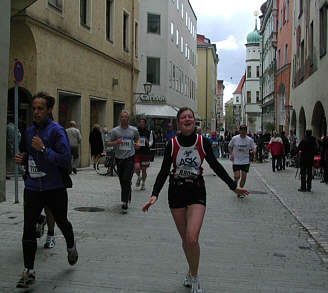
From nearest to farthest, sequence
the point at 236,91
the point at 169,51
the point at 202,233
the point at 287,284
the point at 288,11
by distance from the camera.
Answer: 1. the point at 287,284
2. the point at 202,233
3. the point at 288,11
4. the point at 169,51
5. the point at 236,91

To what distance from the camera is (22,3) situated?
42.1ft

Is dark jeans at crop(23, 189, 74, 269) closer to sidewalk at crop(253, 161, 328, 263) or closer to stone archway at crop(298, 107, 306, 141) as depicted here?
sidewalk at crop(253, 161, 328, 263)

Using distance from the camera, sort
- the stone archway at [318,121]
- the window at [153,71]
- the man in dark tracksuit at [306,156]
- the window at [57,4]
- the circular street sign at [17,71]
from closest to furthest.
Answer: the circular street sign at [17,71] → the man in dark tracksuit at [306,156] → the window at [57,4] → the stone archway at [318,121] → the window at [153,71]

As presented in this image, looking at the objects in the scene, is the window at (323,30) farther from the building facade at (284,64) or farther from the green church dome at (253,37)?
the green church dome at (253,37)

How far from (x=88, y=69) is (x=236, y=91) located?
148m

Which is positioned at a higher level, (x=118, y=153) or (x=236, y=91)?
(x=236, y=91)

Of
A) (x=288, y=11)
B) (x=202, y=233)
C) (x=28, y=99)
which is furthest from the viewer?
(x=288, y=11)

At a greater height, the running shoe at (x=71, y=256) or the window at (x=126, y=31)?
the window at (x=126, y=31)

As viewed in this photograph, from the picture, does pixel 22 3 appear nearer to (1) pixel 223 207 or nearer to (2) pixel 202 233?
(1) pixel 223 207

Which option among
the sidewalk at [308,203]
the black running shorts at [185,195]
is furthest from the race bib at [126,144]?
the black running shorts at [185,195]

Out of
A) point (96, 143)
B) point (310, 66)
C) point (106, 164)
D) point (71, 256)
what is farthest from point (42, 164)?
point (310, 66)

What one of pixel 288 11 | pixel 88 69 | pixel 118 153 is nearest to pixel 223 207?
pixel 118 153

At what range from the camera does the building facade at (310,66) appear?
Result: 20547 millimetres

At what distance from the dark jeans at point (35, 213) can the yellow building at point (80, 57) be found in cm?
1075
